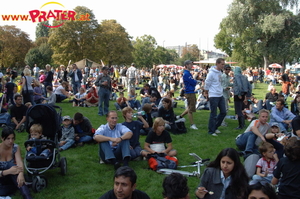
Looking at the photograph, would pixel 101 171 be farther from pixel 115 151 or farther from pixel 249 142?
pixel 249 142

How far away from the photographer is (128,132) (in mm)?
5953

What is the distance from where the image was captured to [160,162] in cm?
596

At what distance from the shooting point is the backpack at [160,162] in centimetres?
588

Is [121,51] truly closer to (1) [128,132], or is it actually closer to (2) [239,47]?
(2) [239,47]

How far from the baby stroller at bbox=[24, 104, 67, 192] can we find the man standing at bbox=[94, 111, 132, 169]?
0.75 metres

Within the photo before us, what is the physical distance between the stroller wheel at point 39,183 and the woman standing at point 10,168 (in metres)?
0.26

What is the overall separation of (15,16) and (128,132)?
28275 mm

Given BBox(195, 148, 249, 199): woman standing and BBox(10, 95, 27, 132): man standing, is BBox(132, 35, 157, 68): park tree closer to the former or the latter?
BBox(10, 95, 27, 132): man standing

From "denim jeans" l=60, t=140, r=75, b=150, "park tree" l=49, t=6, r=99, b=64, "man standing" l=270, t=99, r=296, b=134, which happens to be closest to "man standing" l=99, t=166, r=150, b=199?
"denim jeans" l=60, t=140, r=75, b=150

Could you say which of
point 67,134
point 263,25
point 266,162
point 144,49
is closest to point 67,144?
point 67,134

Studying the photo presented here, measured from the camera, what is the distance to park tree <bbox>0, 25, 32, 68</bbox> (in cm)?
6391

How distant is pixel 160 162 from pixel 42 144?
222 cm

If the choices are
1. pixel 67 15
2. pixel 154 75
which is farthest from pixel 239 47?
pixel 154 75

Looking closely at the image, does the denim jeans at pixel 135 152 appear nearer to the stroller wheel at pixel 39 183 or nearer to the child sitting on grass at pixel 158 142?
the child sitting on grass at pixel 158 142
